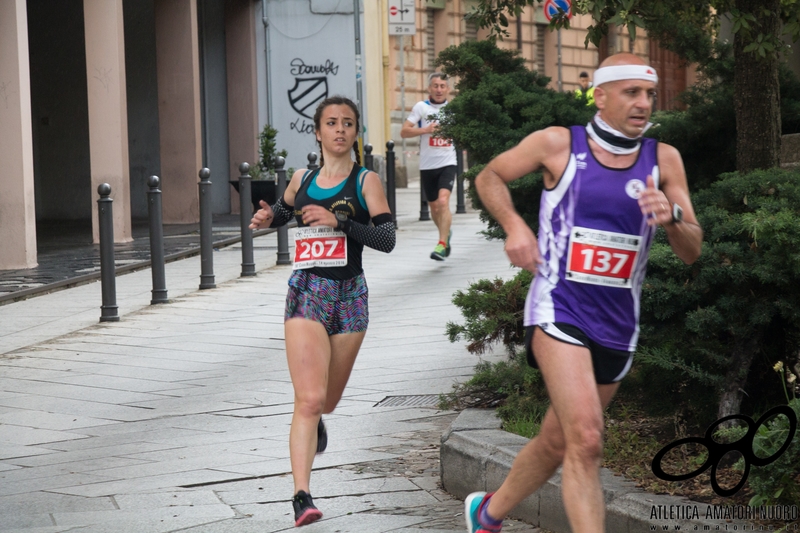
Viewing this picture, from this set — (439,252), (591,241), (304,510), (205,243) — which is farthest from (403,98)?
(591,241)

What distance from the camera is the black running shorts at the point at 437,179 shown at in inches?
550

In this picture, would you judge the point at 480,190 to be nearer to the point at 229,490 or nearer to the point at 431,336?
the point at 229,490

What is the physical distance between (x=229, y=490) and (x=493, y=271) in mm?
7103

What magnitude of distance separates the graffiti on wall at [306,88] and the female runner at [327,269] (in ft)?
55.4

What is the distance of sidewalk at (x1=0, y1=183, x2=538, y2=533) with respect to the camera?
518cm

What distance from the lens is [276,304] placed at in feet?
36.6

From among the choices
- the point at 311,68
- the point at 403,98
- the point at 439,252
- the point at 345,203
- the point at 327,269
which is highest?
the point at 311,68

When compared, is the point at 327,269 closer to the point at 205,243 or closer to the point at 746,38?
→ the point at 746,38

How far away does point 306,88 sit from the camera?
22297 millimetres

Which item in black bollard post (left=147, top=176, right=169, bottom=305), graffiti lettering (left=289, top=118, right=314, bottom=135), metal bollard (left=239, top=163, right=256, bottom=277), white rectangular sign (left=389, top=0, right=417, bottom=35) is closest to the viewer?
black bollard post (left=147, top=176, right=169, bottom=305)

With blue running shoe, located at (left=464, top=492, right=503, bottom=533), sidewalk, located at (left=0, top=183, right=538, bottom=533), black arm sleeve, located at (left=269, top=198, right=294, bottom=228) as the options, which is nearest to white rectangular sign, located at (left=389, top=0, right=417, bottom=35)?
sidewalk, located at (left=0, top=183, right=538, bottom=533)

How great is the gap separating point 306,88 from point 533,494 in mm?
18032

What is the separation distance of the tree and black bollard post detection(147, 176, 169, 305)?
4816mm

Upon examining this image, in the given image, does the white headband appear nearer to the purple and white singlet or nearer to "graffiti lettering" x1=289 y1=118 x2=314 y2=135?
the purple and white singlet
